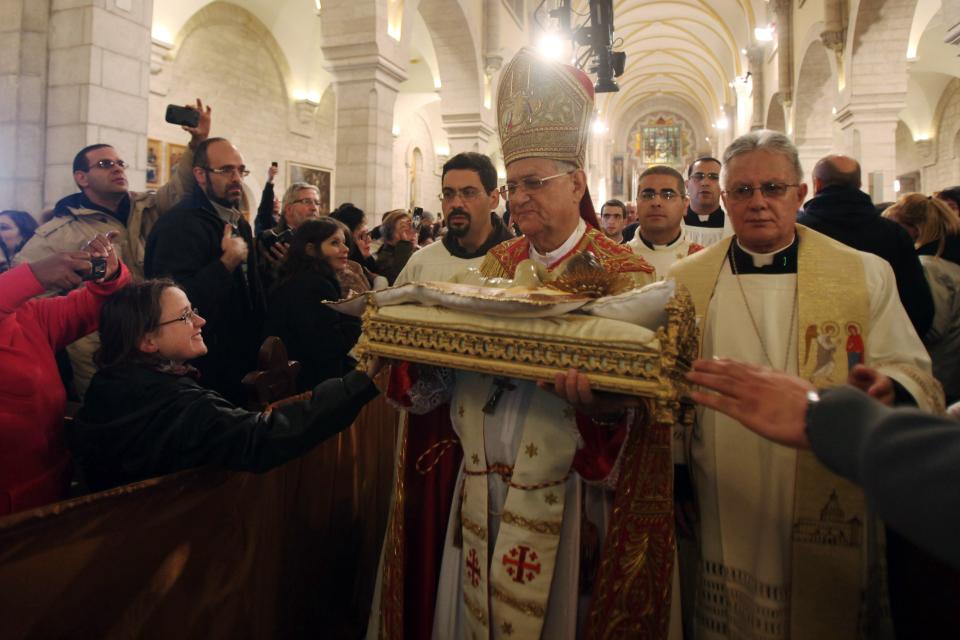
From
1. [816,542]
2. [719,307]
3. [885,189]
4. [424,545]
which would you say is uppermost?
[885,189]

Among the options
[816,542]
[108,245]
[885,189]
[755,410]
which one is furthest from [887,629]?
[885,189]

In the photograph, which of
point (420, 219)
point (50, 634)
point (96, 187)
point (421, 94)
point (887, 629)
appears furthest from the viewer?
point (421, 94)

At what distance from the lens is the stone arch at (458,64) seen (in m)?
11.4

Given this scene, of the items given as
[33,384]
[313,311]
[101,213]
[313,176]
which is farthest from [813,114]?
[33,384]

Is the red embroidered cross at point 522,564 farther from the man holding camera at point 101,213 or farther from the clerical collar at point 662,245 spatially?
the clerical collar at point 662,245

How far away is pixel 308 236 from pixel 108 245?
1.29m

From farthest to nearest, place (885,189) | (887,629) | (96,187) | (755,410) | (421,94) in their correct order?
1. (421,94)
2. (885,189)
3. (96,187)
4. (887,629)
5. (755,410)

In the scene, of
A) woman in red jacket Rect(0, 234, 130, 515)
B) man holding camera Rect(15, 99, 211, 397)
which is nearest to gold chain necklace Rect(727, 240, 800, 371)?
woman in red jacket Rect(0, 234, 130, 515)

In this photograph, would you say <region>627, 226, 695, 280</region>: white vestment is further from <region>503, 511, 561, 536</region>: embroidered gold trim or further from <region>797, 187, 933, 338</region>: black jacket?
<region>503, 511, 561, 536</region>: embroidered gold trim

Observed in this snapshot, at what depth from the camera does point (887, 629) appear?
177cm

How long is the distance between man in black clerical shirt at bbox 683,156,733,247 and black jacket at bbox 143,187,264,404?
3149 mm

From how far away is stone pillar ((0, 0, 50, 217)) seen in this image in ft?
13.8

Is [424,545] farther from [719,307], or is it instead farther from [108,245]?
[108,245]

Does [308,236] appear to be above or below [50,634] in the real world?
above
